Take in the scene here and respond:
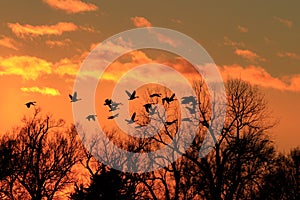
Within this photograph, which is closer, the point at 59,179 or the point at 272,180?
the point at 272,180

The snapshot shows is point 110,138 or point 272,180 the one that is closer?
point 272,180

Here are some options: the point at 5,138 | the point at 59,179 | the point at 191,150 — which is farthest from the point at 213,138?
the point at 5,138

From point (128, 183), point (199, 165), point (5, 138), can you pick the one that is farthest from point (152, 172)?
point (5, 138)

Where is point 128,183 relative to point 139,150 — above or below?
below

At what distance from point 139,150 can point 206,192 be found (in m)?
10.3

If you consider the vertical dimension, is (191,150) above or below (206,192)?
above

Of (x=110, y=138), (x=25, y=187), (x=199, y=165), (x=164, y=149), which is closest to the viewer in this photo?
(x=199, y=165)

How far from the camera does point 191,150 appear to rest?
143ft

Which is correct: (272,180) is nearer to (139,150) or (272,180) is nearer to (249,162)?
(249,162)

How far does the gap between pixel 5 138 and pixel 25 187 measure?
605cm

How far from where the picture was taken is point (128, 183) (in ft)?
157

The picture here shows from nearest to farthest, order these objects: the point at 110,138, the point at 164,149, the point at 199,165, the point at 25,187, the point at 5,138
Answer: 1. the point at 199,165
2. the point at 164,149
3. the point at 25,187
4. the point at 5,138
5. the point at 110,138

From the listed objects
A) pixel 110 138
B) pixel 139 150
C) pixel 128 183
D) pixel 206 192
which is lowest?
pixel 206 192

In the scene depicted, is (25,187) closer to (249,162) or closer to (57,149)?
(57,149)
